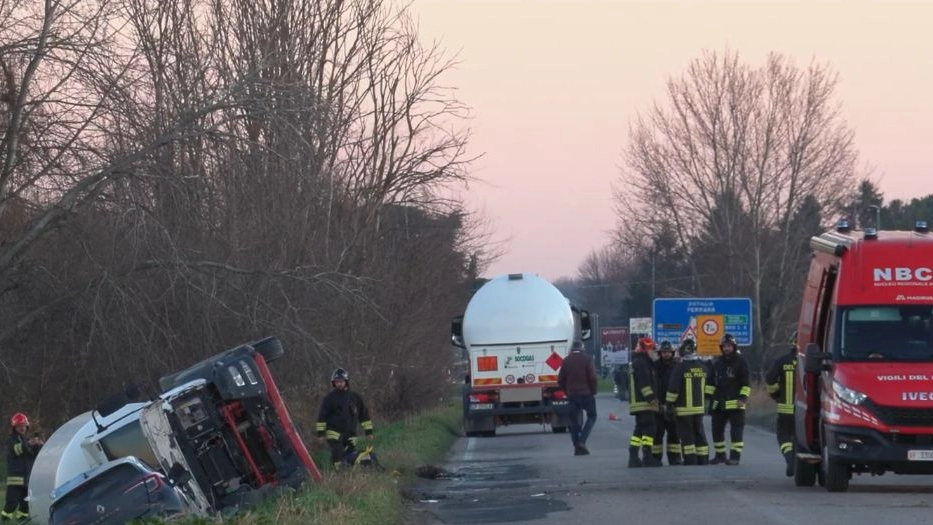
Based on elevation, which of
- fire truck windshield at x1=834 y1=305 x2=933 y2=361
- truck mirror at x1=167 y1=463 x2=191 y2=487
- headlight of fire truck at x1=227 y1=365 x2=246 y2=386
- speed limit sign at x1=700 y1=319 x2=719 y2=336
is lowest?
truck mirror at x1=167 y1=463 x2=191 y2=487

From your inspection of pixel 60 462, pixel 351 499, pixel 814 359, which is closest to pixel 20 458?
pixel 60 462

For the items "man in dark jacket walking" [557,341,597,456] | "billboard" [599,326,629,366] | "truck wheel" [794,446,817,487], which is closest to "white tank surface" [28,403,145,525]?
"truck wheel" [794,446,817,487]

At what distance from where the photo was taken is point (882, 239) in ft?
52.3

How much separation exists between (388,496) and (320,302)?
23.8 ft

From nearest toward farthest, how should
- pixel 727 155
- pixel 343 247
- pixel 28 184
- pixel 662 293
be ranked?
pixel 28 184
pixel 343 247
pixel 727 155
pixel 662 293

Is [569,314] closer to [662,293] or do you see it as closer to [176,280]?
[176,280]

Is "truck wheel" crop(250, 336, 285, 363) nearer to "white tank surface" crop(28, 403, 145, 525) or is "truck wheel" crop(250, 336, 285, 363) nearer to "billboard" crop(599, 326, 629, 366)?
"white tank surface" crop(28, 403, 145, 525)

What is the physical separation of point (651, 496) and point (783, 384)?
414 cm

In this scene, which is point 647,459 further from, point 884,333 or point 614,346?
point 614,346

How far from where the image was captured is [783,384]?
1916cm

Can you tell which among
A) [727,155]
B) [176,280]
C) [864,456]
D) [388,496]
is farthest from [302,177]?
[727,155]

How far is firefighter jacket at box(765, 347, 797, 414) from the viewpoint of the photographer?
1914 centimetres

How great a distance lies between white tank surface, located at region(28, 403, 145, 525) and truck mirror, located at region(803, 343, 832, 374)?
22.5ft

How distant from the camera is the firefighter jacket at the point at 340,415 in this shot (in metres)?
18.6
